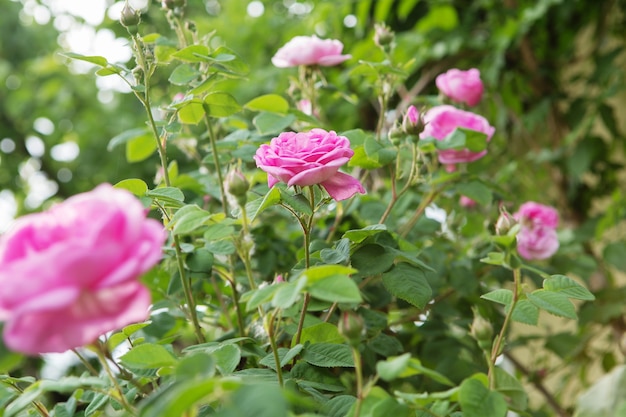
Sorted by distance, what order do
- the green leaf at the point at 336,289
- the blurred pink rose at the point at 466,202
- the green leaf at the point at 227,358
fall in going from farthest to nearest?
the blurred pink rose at the point at 466,202, the green leaf at the point at 227,358, the green leaf at the point at 336,289

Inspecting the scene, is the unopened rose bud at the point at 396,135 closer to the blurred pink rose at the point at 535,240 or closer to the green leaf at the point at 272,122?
the green leaf at the point at 272,122

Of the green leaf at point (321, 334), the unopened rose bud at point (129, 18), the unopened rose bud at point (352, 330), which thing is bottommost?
the green leaf at point (321, 334)

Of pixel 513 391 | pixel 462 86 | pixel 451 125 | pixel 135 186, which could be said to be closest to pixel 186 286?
pixel 135 186

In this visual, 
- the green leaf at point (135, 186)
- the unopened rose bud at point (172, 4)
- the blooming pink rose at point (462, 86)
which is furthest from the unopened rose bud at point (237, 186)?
the blooming pink rose at point (462, 86)

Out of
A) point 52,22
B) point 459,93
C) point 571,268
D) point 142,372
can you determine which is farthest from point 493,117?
point 52,22

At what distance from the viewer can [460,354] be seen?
984 millimetres

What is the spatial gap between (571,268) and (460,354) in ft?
1.21

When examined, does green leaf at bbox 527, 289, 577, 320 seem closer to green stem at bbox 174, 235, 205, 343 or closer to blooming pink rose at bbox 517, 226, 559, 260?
green stem at bbox 174, 235, 205, 343

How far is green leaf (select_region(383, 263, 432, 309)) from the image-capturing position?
63cm

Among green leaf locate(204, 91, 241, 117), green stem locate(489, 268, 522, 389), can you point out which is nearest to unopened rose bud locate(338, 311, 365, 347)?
green stem locate(489, 268, 522, 389)

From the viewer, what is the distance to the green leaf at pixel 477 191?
2.95 feet

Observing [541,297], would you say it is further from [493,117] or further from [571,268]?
[493,117]

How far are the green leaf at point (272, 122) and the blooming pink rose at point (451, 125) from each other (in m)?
0.18

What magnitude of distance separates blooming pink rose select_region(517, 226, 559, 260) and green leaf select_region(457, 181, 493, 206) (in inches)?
5.1
